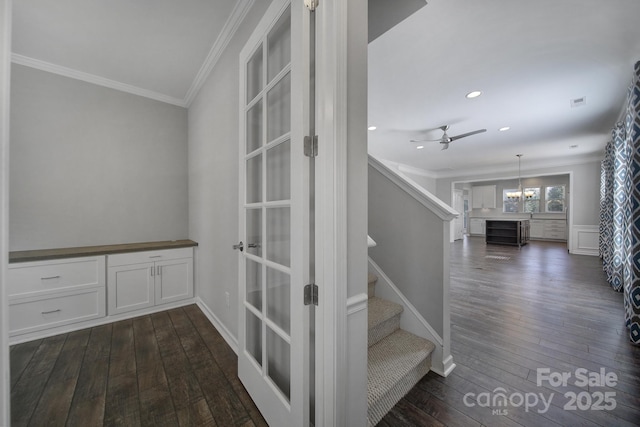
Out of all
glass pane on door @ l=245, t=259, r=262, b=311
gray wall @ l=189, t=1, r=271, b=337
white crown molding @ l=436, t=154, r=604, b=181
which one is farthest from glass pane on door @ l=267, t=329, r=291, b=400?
white crown molding @ l=436, t=154, r=604, b=181

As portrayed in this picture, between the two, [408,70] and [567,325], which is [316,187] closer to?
[408,70]

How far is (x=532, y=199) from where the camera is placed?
360 inches

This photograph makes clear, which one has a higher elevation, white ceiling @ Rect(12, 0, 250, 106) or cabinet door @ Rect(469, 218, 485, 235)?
white ceiling @ Rect(12, 0, 250, 106)

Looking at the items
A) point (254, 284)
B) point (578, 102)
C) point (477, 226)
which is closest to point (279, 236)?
point (254, 284)

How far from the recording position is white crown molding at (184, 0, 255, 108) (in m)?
1.76

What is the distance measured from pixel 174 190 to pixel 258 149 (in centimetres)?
239

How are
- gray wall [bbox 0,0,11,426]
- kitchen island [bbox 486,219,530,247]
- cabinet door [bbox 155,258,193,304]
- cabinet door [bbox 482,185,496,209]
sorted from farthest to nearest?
1. cabinet door [bbox 482,185,496,209]
2. kitchen island [bbox 486,219,530,247]
3. cabinet door [bbox 155,258,193,304]
4. gray wall [bbox 0,0,11,426]

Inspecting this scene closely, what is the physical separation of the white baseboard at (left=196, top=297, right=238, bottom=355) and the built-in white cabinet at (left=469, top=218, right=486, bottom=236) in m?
11.3

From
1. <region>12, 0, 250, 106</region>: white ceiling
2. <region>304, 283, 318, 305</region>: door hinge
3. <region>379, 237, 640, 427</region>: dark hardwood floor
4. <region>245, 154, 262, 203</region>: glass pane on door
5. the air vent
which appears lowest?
<region>379, 237, 640, 427</region>: dark hardwood floor

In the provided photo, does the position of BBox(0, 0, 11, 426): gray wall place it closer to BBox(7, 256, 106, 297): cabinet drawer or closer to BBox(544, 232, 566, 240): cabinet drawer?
BBox(7, 256, 106, 297): cabinet drawer

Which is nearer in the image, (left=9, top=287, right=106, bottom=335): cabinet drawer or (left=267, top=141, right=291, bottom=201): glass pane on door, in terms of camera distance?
(left=267, top=141, right=291, bottom=201): glass pane on door

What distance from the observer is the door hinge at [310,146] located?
3.28 feet

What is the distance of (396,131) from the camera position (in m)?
4.51

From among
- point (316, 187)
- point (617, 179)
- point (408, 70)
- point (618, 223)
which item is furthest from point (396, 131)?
point (316, 187)
